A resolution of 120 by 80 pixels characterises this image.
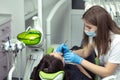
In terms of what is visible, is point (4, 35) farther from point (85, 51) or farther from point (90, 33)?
point (90, 33)

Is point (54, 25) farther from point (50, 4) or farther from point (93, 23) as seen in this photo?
point (93, 23)

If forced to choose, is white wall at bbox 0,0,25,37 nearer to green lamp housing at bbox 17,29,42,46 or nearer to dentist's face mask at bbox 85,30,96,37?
green lamp housing at bbox 17,29,42,46

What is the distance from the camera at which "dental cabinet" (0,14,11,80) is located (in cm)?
261

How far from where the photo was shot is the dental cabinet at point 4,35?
2611 millimetres

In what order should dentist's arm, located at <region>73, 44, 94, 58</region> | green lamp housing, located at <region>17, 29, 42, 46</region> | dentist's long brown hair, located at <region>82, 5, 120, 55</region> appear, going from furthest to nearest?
green lamp housing, located at <region>17, 29, 42, 46</region> → dentist's arm, located at <region>73, 44, 94, 58</region> → dentist's long brown hair, located at <region>82, 5, 120, 55</region>

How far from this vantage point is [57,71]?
1828 millimetres

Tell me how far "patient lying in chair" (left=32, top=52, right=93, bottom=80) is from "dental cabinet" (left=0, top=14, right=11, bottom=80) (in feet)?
2.80

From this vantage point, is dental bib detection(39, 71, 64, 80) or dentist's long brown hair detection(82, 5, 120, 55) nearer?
dental bib detection(39, 71, 64, 80)

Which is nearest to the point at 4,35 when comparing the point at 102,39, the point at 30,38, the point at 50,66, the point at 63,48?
the point at 30,38

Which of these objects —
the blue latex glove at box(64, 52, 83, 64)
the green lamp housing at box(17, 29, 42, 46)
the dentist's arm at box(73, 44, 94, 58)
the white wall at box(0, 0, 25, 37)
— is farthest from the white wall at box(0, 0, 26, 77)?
the blue latex glove at box(64, 52, 83, 64)

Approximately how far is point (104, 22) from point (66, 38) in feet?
5.77

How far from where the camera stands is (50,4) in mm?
3006

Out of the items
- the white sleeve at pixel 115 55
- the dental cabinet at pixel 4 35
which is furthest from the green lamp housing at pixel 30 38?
the white sleeve at pixel 115 55

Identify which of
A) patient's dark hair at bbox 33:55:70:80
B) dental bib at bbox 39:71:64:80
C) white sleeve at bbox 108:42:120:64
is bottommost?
dental bib at bbox 39:71:64:80
